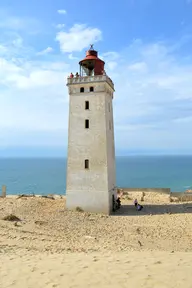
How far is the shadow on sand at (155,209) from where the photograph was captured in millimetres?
22953

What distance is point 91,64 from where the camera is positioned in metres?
24.8

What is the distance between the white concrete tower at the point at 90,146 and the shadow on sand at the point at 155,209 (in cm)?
146

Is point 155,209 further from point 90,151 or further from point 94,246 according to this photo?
point 94,246

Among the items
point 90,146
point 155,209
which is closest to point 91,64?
point 90,146

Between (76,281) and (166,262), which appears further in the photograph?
(166,262)

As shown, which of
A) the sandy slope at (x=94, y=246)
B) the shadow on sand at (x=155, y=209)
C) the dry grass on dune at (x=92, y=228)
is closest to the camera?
the sandy slope at (x=94, y=246)

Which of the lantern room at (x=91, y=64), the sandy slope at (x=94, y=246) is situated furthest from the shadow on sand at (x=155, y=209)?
the lantern room at (x=91, y=64)

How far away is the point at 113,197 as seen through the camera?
959 inches

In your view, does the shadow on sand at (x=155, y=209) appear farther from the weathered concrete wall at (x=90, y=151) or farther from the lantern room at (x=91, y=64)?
the lantern room at (x=91, y=64)

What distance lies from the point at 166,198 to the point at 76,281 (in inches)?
906

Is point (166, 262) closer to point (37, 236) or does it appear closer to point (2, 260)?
point (2, 260)

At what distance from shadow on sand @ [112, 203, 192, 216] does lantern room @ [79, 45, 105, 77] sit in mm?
11419

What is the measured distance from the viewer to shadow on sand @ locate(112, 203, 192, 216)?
2295 centimetres

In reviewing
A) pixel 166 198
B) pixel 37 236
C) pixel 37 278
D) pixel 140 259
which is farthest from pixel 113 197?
pixel 37 278
